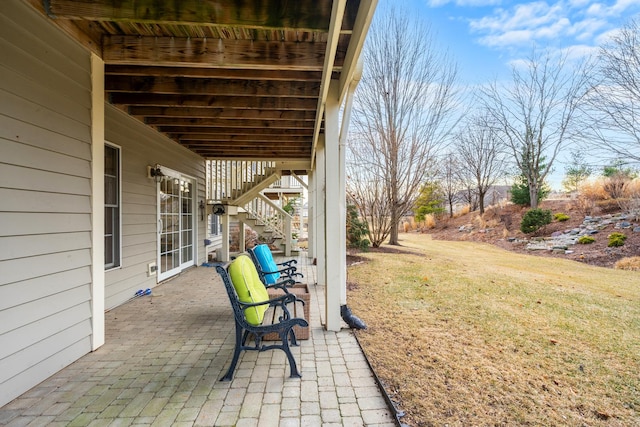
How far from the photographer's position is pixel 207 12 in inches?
90.2

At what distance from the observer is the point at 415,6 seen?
354 inches

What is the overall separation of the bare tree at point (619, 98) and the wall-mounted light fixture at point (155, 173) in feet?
37.9

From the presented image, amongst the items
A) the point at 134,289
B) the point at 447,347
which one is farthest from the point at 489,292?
the point at 134,289

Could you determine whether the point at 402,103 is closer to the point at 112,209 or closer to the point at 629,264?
the point at 629,264

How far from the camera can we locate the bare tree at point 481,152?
17.2 metres

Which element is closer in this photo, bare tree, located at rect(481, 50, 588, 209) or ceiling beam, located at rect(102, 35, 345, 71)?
ceiling beam, located at rect(102, 35, 345, 71)

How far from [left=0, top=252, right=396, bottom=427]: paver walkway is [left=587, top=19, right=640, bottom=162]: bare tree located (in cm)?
1011

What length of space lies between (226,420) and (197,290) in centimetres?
362

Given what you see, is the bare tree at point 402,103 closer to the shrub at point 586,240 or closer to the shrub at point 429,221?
the shrub at point 586,240

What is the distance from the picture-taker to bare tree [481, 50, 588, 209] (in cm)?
1430

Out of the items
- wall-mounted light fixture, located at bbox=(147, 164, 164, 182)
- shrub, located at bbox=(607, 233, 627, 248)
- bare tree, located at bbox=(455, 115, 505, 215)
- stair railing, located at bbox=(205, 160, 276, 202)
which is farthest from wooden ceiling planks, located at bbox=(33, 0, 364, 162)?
bare tree, located at bbox=(455, 115, 505, 215)

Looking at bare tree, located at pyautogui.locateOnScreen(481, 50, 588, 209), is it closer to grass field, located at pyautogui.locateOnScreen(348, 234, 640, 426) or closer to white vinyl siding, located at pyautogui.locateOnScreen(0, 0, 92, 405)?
grass field, located at pyautogui.locateOnScreen(348, 234, 640, 426)

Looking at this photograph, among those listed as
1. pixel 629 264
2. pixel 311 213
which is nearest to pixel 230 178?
pixel 311 213

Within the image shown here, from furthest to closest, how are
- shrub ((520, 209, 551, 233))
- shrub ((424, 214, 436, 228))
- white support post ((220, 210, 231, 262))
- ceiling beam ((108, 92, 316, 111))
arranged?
shrub ((424, 214, 436, 228))
shrub ((520, 209, 551, 233))
white support post ((220, 210, 231, 262))
ceiling beam ((108, 92, 316, 111))
